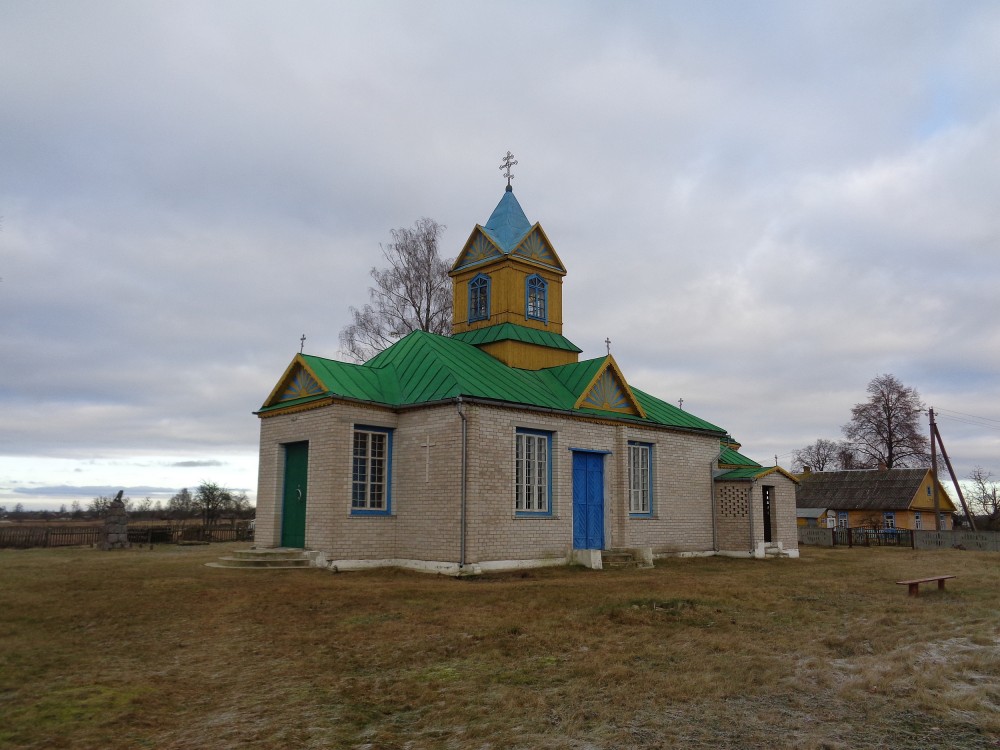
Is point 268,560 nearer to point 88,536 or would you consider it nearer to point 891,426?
point 88,536

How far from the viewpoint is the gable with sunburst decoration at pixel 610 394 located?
2025 cm

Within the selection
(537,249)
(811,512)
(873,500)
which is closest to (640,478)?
(537,249)

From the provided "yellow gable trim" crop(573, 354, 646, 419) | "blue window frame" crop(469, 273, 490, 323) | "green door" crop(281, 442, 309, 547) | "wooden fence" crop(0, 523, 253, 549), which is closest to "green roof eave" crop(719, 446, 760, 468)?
"yellow gable trim" crop(573, 354, 646, 419)

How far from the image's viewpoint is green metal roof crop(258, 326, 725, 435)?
696 inches

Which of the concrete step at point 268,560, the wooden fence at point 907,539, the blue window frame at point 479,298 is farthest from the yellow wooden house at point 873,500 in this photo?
the concrete step at point 268,560

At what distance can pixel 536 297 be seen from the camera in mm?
22938

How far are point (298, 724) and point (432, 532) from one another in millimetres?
10976

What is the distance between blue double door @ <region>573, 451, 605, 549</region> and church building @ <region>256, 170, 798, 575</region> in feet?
0.14

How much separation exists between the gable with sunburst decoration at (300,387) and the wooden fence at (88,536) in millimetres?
10260

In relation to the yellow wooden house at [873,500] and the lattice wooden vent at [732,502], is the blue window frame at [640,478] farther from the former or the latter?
the yellow wooden house at [873,500]

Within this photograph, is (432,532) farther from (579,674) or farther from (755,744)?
(755,744)

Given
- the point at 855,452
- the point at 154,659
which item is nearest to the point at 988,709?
the point at 154,659

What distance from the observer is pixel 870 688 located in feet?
23.1

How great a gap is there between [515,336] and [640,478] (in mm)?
5306
